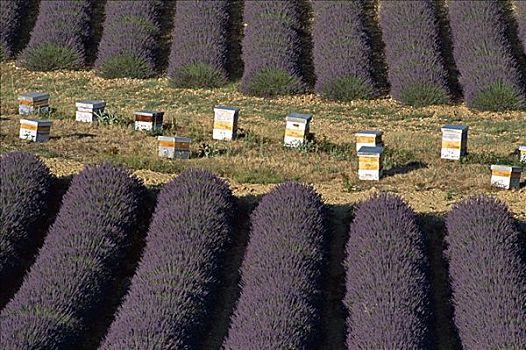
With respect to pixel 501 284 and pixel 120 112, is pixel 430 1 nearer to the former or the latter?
pixel 120 112

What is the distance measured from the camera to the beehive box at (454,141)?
21.4m

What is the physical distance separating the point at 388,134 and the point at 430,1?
6128 millimetres

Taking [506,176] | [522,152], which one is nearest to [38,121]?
[506,176]

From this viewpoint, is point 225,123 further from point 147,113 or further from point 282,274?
point 282,274

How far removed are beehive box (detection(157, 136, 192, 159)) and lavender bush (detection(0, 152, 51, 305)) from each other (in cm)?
242

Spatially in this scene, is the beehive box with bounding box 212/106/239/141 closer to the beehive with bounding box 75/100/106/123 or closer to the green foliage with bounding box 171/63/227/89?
the beehive with bounding box 75/100/106/123

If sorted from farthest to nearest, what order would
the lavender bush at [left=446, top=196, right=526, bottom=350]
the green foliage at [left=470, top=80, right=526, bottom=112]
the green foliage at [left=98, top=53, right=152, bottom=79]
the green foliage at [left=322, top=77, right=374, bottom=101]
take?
the green foliage at [left=98, top=53, right=152, bottom=79] < the green foliage at [left=322, top=77, right=374, bottom=101] < the green foliage at [left=470, top=80, right=526, bottom=112] < the lavender bush at [left=446, top=196, right=526, bottom=350]

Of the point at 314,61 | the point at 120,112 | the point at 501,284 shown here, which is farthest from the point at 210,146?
the point at 501,284

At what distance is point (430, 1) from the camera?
2816 cm

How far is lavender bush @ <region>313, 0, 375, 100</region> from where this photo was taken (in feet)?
84.0

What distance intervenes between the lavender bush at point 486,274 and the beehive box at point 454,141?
2.93 metres

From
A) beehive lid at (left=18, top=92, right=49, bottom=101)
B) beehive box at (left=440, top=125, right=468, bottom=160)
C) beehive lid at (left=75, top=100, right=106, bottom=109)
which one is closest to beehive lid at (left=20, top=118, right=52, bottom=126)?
beehive lid at (left=75, top=100, right=106, bottom=109)

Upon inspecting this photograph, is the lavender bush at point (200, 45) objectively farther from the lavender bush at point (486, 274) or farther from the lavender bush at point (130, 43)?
the lavender bush at point (486, 274)

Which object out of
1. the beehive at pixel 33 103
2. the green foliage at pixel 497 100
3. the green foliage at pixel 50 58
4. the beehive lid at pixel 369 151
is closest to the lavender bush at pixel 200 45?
the green foliage at pixel 50 58
